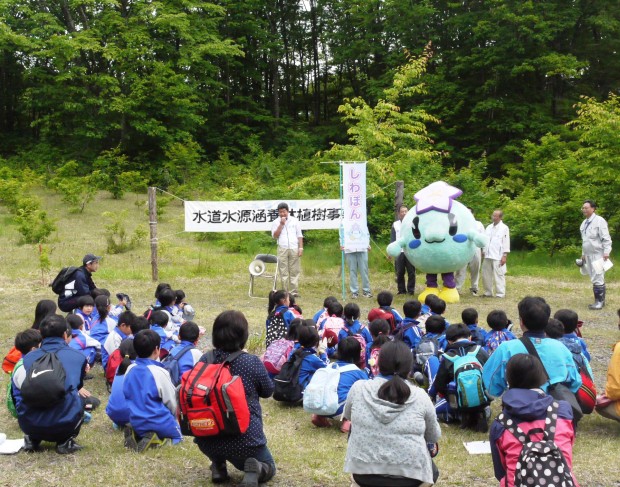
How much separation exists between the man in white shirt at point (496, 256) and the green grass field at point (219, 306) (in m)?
0.38

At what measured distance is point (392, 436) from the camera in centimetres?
356

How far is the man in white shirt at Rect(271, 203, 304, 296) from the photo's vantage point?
38.4 feet

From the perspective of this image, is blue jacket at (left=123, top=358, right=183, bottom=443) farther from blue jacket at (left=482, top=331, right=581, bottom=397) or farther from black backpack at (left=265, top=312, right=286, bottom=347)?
blue jacket at (left=482, top=331, right=581, bottom=397)

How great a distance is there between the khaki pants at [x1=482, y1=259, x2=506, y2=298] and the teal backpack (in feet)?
21.8

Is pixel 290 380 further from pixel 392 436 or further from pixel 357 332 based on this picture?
pixel 392 436

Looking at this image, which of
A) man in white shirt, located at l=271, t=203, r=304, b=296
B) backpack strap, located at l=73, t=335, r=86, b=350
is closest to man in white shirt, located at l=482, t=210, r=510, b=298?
man in white shirt, located at l=271, t=203, r=304, b=296

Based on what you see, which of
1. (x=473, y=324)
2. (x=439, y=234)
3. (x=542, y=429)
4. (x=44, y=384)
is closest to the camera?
(x=542, y=429)

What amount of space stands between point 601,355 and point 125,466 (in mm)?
6032

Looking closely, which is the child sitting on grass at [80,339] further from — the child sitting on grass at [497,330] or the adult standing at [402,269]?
the adult standing at [402,269]

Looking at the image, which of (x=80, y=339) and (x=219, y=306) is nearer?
(x=80, y=339)

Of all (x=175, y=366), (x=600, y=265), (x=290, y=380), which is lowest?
(x=290, y=380)

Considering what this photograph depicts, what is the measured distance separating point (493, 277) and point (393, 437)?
892 cm

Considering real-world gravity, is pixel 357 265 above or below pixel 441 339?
above

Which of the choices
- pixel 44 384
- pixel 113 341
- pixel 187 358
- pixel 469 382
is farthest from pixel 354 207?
pixel 44 384
